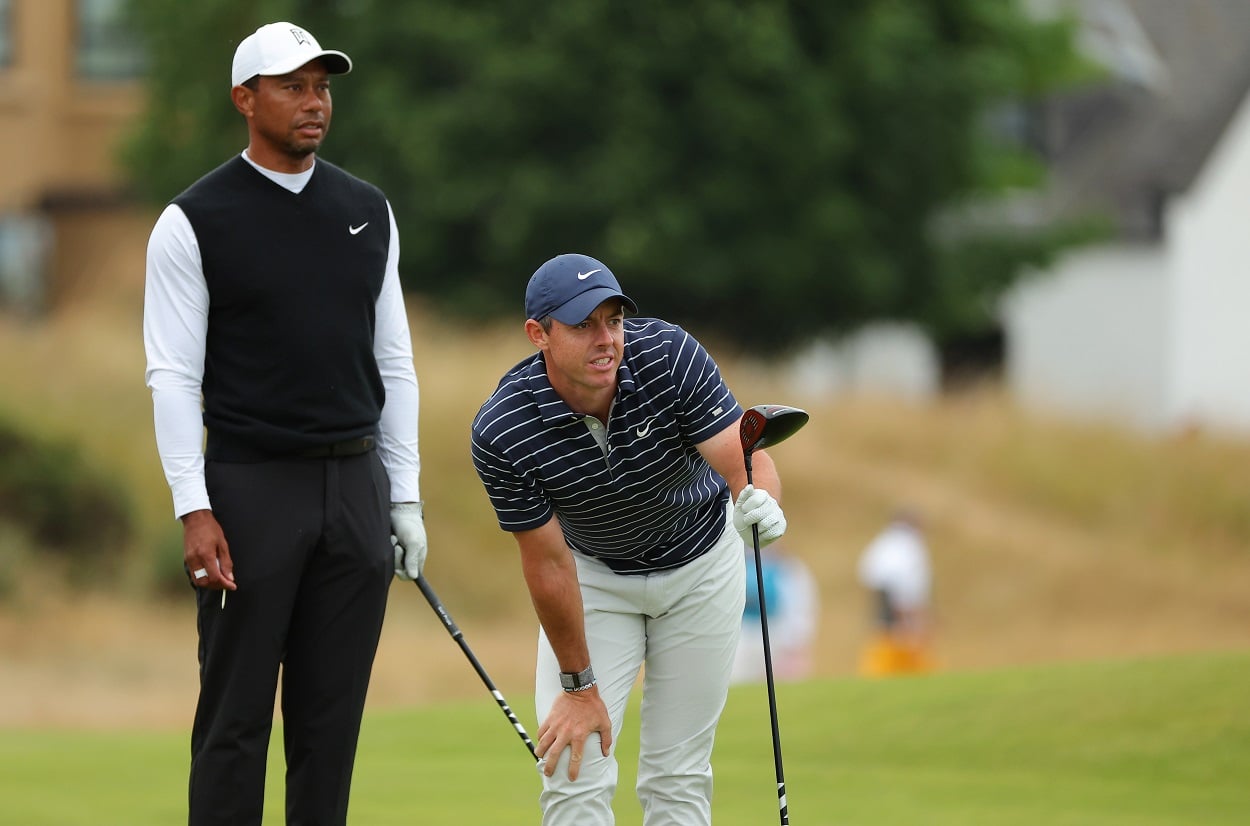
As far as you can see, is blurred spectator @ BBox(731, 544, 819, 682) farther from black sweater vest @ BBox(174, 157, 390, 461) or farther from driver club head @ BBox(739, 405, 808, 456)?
black sweater vest @ BBox(174, 157, 390, 461)

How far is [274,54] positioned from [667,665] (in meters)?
1.92

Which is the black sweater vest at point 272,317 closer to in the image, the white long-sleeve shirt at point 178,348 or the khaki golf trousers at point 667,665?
the white long-sleeve shirt at point 178,348

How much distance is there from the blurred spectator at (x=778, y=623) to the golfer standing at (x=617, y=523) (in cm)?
859

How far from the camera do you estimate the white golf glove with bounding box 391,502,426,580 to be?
499cm

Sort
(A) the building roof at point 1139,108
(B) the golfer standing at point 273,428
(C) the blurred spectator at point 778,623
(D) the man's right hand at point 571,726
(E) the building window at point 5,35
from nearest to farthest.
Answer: (B) the golfer standing at point 273,428
(D) the man's right hand at point 571,726
(C) the blurred spectator at point 778,623
(E) the building window at point 5,35
(A) the building roof at point 1139,108

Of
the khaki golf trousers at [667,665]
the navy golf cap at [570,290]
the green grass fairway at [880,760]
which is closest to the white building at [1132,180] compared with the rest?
the green grass fairway at [880,760]

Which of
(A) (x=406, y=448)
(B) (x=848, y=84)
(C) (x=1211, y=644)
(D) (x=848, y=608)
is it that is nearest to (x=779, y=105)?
(B) (x=848, y=84)

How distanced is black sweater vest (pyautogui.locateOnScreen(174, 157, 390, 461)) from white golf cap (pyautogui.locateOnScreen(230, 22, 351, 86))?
9.2 inches

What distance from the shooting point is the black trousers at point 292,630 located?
15.2 ft

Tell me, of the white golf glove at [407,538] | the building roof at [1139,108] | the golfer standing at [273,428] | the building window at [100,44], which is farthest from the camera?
the building roof at [1139,108]

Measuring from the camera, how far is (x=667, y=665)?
511 cm

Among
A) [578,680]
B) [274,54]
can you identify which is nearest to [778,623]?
[578,680]

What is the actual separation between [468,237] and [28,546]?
27.8 feet

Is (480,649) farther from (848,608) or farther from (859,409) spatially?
(859,409)
